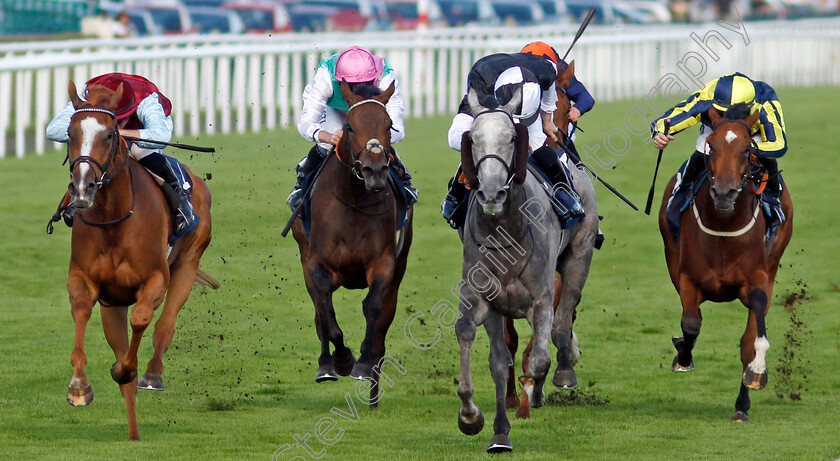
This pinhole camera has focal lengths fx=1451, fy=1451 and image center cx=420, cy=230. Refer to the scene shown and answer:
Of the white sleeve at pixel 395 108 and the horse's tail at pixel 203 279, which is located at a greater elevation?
the white sleeve at pixel 395 108

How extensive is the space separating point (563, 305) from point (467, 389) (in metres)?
1.80

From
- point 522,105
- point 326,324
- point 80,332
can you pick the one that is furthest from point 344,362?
point 522,105

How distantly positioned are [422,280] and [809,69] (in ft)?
65.4

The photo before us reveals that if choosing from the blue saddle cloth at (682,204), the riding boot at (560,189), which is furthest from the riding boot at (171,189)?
the blue saddle cloth at (682,204)

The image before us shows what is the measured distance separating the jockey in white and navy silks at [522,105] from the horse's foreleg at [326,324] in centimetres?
91

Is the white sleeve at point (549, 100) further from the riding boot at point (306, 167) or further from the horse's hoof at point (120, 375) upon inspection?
the horse's hoof at point (120, 375)

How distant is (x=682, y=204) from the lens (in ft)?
29.4

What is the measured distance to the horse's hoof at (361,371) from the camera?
28.8 feet

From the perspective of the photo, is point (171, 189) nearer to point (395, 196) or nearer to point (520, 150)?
point (395, 196)

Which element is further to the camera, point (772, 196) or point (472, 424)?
point (772, 196)

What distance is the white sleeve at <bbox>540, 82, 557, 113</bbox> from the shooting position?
8906 millimetres

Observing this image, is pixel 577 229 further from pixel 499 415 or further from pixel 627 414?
pixel 499 415

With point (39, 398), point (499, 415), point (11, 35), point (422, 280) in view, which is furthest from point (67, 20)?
point (499, 415)

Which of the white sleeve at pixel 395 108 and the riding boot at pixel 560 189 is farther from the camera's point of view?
the white sleeve at pixel 395 108
